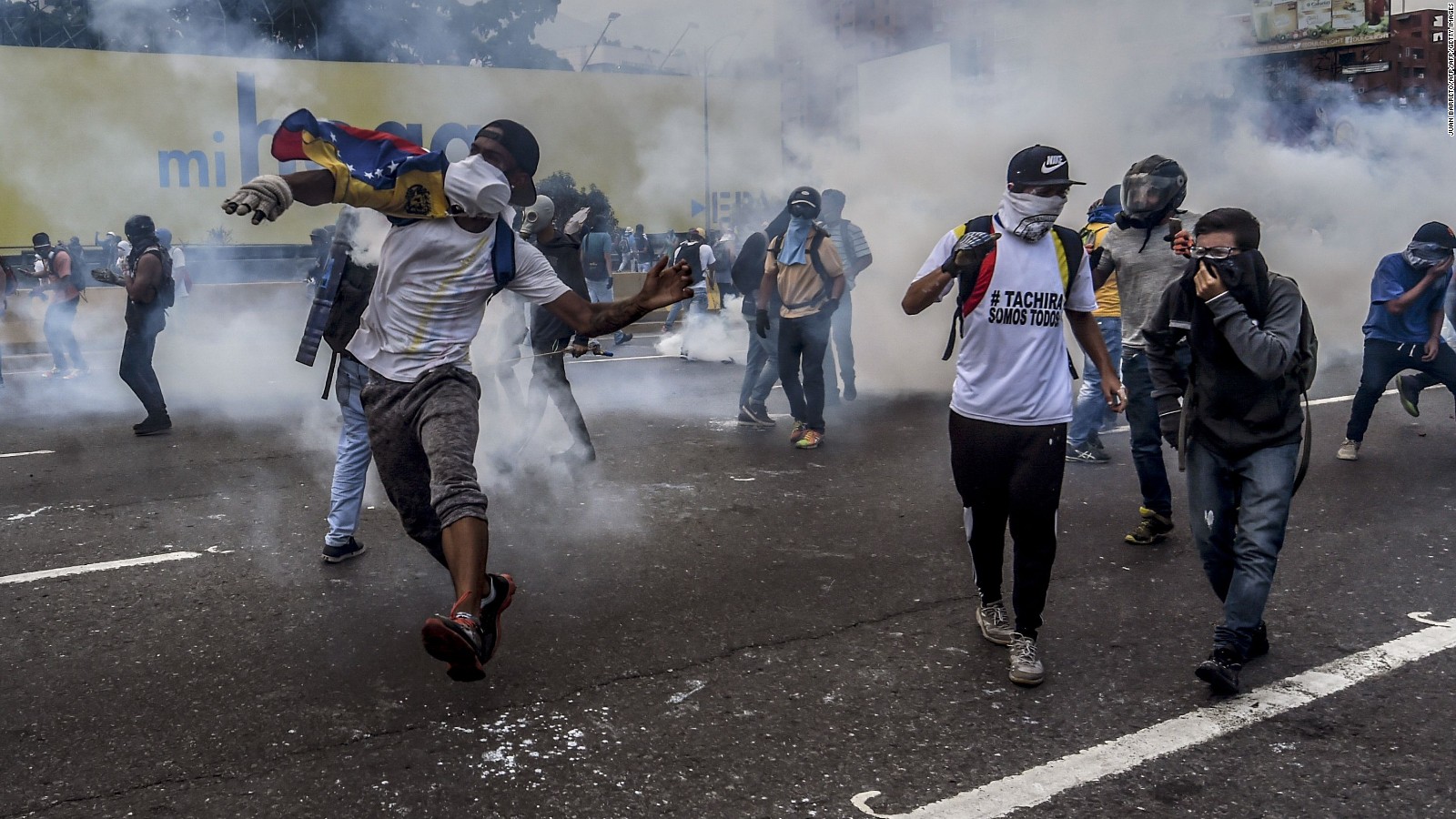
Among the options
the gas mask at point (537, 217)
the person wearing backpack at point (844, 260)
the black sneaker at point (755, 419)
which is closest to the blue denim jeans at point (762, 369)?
the black sneaker at point (755, 419)

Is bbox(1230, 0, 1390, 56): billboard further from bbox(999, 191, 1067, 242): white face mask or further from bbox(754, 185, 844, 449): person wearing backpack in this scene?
bbox(999, 191, 1067, 242): white face mask

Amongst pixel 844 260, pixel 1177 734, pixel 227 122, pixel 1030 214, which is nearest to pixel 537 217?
pixel 844 260

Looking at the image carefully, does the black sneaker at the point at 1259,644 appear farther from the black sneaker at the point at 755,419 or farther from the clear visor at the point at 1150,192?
the black sneaker at the point at 755,419

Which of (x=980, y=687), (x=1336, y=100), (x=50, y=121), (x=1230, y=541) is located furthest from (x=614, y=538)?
(x=50, y=121)

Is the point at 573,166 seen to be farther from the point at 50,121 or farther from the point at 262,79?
the point at 50,121

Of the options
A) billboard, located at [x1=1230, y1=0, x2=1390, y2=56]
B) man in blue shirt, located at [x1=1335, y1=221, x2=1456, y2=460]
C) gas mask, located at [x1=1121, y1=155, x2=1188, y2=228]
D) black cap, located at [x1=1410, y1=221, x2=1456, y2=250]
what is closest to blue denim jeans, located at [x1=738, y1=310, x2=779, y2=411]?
gas mask, located at [x1=1121, y1=155, x2=1188, y2=228]

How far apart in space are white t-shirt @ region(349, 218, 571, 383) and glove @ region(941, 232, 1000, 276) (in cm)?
136

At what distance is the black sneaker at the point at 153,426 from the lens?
28.3ft

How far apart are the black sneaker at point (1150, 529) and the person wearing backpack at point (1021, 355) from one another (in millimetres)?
1668

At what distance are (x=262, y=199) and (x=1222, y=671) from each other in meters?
3.03

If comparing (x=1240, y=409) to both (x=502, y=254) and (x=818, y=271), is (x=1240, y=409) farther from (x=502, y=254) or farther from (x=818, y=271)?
(x=818, y=271)

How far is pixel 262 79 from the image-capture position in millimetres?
23578

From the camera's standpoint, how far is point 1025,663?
147 inches

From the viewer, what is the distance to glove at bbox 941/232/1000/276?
12.3 feet
